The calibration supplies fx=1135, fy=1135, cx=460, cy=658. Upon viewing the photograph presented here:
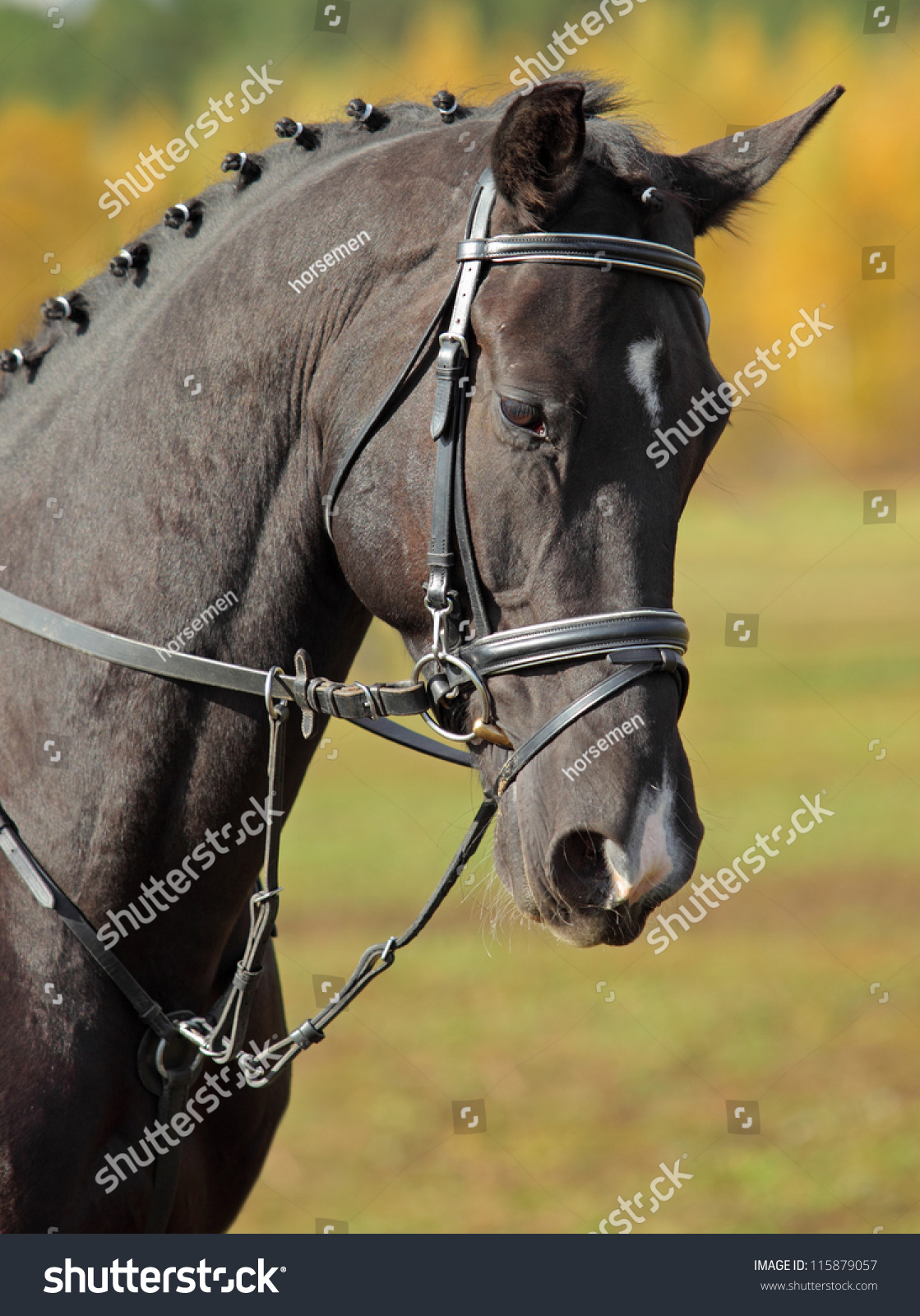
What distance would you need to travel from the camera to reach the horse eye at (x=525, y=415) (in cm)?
219

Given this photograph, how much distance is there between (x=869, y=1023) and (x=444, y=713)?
7028 mm

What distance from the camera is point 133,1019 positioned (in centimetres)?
260

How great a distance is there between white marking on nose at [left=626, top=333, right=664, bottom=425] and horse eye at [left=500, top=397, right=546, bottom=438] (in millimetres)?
191

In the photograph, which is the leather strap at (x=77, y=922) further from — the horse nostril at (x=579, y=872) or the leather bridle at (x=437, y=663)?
the horse nostril at (x=579, y=872)

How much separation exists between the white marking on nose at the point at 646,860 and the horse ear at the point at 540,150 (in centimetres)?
118

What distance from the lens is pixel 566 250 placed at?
7.37 feet

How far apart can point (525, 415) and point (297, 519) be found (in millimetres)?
615

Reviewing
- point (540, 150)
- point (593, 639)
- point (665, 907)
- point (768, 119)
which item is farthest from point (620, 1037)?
point (768, 119)

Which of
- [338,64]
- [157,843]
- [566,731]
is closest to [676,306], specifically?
[566,731]

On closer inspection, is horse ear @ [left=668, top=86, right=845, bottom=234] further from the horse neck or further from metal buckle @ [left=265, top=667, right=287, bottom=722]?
metal buckle @ [left=265, top=667, right=287, bottom=722]

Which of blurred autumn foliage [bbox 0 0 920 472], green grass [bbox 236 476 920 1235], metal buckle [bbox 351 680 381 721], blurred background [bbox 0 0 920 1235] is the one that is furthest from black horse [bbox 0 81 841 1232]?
blurred autumn foliage [bbox 0 0 920 472]

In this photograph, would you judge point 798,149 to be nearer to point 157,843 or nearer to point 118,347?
point 118,347

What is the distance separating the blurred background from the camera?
6090 mm

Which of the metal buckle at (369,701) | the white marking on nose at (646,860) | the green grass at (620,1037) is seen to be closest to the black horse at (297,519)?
the white marking on nose at (646,860)
